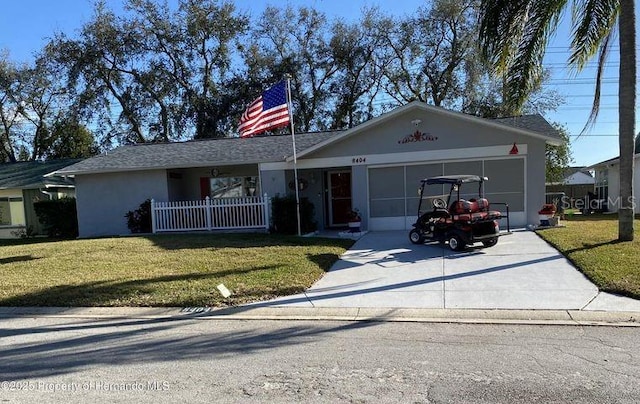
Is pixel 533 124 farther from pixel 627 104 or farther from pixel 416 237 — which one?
pixel 416 237

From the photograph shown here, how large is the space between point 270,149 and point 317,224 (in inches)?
137

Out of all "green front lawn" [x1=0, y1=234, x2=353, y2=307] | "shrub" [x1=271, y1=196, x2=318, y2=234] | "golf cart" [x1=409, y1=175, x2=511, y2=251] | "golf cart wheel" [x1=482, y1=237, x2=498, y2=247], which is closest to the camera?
"green front lawn" [x1=0, y1=234, x2=353, y2=307]

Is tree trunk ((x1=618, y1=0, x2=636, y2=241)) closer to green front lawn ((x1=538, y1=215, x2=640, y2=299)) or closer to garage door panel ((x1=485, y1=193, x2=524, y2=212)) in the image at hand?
green front lawn ((x1=538, y1=215, x2=640, y2=299))

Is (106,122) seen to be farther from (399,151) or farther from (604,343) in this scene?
(604,343)

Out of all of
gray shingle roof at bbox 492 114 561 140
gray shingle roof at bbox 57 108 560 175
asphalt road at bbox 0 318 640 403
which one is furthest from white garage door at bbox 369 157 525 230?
asphalt road at bbox 0 318 640 403

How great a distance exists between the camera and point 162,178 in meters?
17.8

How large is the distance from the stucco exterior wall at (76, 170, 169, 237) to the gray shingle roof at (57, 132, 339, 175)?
0.53 metres

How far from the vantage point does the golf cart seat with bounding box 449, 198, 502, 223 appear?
35.4ft

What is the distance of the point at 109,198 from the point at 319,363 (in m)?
15.9

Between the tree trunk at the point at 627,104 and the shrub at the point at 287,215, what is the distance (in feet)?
29.5

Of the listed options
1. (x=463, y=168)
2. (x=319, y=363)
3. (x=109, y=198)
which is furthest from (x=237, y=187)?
(x=319, y=363)

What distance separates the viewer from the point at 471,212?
35.4ft

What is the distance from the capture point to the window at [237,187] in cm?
1888

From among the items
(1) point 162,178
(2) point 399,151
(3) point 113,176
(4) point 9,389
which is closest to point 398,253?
(2) point 399,151
